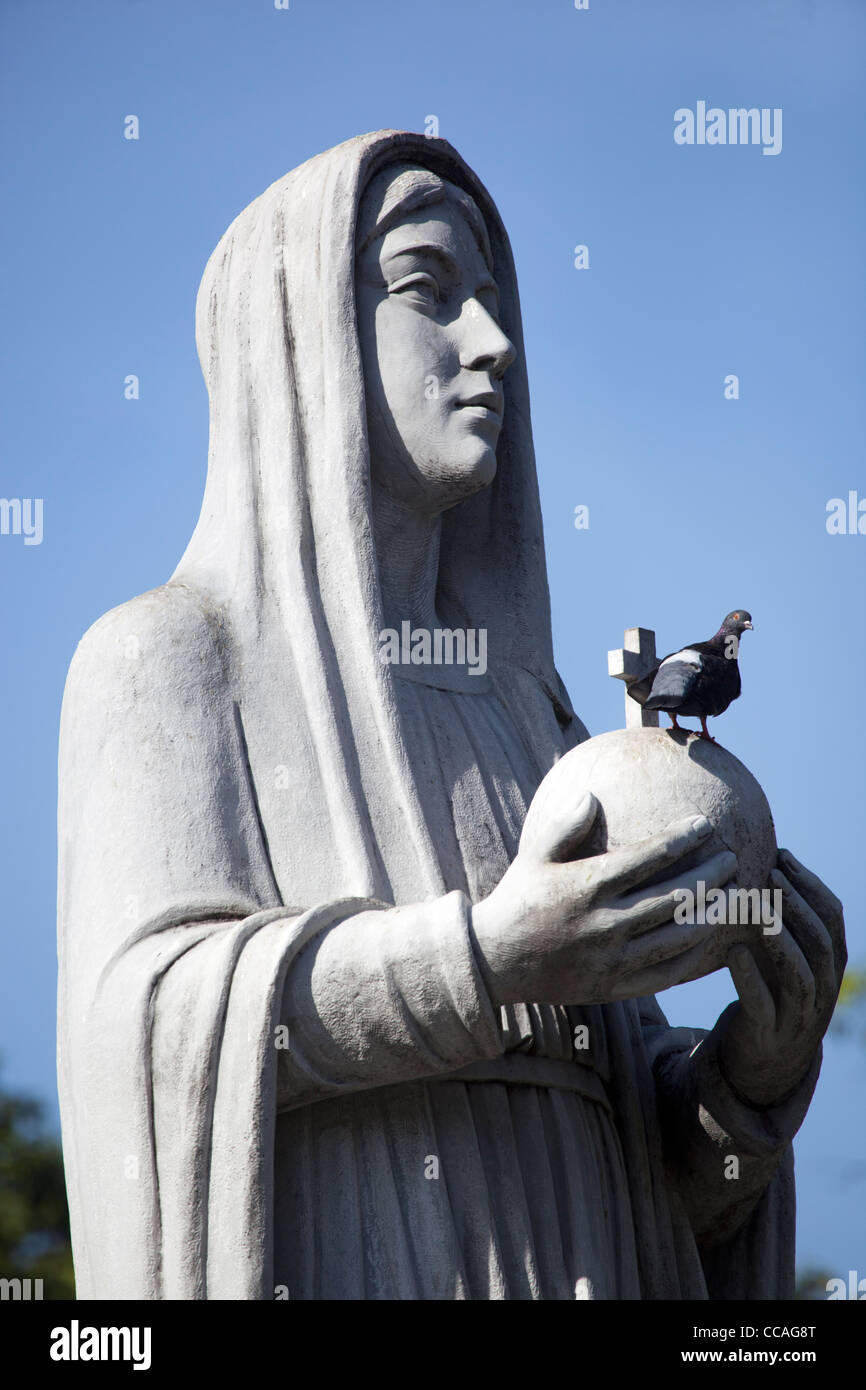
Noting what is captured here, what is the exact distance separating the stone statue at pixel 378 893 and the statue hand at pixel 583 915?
0.03 ft

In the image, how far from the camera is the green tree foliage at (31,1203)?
21438 millimetres

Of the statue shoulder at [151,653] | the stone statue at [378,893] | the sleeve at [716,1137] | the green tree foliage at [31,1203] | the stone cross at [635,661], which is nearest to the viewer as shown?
the stone statue at [378,893]

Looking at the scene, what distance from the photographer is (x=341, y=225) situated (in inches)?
266

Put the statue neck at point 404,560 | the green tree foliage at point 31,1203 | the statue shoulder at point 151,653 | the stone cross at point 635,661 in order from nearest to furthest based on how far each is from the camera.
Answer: the statue shoulder at point 151,653, the statue neck at point 404,560, the stone cross at point 635,661, the green tree foliage at point 31,1203

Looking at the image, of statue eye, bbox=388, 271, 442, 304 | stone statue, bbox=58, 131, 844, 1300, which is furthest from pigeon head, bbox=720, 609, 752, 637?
statue eye, bbox=388, 271, 442, 304

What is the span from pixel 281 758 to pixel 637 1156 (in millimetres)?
1736

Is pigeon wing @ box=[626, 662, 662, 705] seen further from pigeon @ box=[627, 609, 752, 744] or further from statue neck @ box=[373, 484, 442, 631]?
statue neck @ box=[373, 484, 442, 631]

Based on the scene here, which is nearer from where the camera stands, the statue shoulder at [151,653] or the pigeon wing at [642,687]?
the pigeon wing at [642,687]

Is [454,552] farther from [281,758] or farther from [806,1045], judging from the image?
[806,1045]

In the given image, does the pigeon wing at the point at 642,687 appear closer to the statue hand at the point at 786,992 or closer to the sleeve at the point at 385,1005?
the statue hand at the point at 786,992

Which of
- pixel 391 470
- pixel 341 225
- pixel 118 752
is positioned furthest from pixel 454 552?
pixel 118 752

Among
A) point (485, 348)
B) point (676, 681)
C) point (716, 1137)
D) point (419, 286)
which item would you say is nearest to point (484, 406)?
point (485, 348)

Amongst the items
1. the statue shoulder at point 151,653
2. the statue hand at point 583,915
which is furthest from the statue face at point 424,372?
the statue hand at point 583,915
